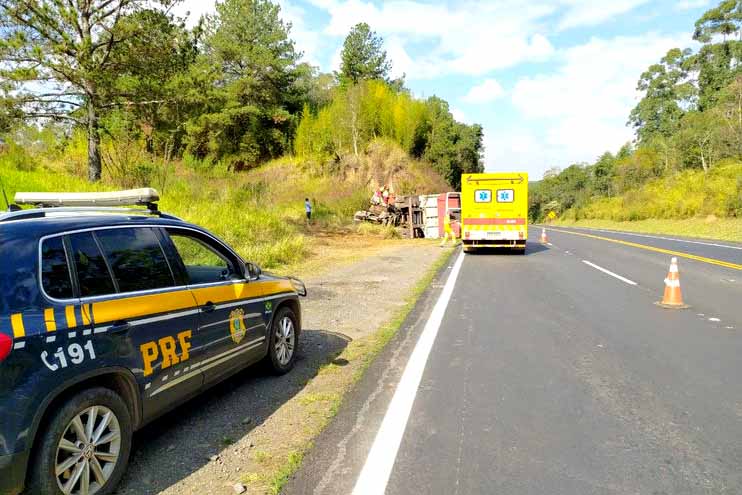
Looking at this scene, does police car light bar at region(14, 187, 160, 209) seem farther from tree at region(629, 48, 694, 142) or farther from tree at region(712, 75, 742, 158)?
tree at region(629, 48, 694, 142)

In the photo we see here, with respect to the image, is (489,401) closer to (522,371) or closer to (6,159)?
(522,371)

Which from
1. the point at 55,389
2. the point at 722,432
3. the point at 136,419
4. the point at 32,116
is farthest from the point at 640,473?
the point at 32,116

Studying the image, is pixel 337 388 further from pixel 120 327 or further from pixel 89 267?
pixel 89 267

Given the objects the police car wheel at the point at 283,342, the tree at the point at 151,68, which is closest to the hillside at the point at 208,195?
the tree at the point at 151,68

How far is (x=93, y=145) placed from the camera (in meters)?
→ 16.2

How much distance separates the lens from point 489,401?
4492 millimetres

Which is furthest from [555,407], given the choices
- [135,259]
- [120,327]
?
[135,259]

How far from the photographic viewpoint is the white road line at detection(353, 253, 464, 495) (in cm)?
317

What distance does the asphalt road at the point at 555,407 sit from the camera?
10.6 ft

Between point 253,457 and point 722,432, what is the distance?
3518 mm

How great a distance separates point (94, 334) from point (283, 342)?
8.52 ft

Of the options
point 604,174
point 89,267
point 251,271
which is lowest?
point 251,271

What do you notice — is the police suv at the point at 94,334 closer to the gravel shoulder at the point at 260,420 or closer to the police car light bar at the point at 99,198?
the police car light bar at the point at 99,198

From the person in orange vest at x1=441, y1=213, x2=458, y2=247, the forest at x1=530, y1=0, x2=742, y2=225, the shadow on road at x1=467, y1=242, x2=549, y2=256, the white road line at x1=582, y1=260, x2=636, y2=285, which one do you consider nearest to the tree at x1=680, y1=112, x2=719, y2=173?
the forest at x1=530, y1=0, x2=742, y2=225
